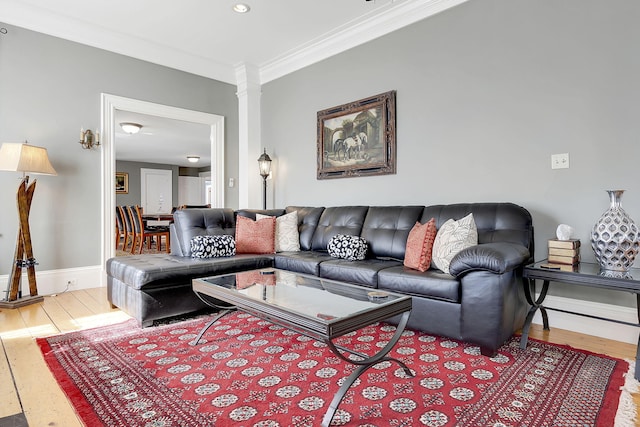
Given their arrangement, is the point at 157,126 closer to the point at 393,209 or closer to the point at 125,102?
the point at 125,102

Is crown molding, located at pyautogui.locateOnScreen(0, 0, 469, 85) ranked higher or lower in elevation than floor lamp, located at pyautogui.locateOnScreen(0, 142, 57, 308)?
higher

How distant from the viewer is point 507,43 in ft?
9.44

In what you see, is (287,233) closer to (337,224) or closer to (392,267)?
(337,224)

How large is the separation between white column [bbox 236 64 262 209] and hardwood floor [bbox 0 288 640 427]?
2.10m

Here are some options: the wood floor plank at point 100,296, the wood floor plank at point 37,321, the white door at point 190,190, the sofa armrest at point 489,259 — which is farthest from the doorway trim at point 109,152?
the white door at point 190,190

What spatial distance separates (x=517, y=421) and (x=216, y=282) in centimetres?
166

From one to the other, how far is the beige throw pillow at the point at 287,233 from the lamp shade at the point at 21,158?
78.7 inches

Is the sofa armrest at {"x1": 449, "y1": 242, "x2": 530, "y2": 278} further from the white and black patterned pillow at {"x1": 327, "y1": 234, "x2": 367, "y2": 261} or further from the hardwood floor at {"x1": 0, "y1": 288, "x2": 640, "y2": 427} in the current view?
the white and black patterned pillow at {"x1": 327, "y1": 234, "x2": 367, "y2": 261}

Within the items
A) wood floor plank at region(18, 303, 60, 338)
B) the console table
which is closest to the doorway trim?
wood floor plank at region(18, 303, 60, 338)

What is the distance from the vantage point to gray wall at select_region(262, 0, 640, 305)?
2430 mm

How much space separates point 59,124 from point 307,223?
2.72 meters

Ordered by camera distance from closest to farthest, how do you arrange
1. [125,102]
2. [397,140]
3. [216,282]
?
[216,282], [397,140], [125,102]

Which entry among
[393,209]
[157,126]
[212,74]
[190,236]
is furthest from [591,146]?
[157,126]

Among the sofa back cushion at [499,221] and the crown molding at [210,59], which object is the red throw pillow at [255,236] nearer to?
the sofa back cushion at [499,221]
